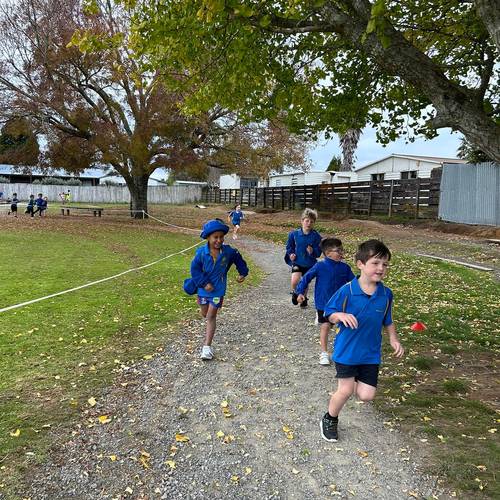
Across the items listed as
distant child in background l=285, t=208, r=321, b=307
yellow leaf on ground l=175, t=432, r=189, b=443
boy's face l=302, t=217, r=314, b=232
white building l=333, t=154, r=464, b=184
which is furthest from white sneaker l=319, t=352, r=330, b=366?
white building l=333, t=154, r=464, b=184

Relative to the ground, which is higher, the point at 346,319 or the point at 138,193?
the point at 138,193

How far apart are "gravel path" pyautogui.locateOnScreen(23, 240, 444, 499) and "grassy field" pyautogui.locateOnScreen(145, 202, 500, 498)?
0.26 meters

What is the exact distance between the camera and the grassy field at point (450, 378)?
3.48 meters

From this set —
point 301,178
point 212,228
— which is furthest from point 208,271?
point 301,178

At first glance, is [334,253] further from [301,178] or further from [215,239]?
[301,178]

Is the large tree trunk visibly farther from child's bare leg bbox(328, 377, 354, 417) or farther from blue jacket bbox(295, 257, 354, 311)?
child's bare leg bbox(328, 377, 354, 417)

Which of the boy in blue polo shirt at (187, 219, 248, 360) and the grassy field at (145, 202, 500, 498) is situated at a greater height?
the boy in blue polo shirt at (187, 219, 248, 360)

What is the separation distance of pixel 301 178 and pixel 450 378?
4468cm

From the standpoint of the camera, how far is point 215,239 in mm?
5336

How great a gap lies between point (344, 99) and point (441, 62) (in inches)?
86.2

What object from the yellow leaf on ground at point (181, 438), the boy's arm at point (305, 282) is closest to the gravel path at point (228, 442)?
the yellow leaf on ground at point (181, 438)

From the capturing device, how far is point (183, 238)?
68.2 feet

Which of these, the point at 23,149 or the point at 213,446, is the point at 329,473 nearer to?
the point at 213,446

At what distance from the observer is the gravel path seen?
316 centimetres
